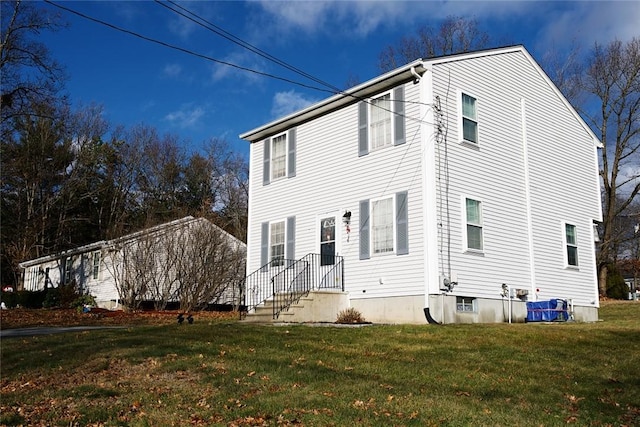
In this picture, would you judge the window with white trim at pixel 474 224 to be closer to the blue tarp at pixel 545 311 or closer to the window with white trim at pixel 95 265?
the blue tarp at pixel 545 311

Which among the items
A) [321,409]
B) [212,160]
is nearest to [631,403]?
[321,409]

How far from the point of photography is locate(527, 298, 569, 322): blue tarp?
50.6 feet

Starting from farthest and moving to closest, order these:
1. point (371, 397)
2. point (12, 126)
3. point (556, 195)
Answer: point (12, 126), point (556, 195), point (371, 397)

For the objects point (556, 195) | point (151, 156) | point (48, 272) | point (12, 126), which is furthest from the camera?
point (151, 156)

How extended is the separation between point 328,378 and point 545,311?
→ 9.80 metres

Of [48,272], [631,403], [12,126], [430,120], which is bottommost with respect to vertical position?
[631,403]

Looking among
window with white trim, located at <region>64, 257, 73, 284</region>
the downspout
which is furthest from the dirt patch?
window with white trim, located at <region>64, 257, 73, 284</region>

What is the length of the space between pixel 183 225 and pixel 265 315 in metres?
11.3

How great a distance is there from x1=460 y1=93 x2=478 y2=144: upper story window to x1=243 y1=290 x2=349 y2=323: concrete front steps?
5.10 m

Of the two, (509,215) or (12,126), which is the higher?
(12,126)

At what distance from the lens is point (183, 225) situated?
2555 cm

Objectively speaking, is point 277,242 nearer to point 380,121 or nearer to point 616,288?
point 380,121

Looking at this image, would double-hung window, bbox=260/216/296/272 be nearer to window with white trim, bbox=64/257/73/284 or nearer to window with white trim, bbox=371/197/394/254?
window with white trim, bbox=371/197/394/254

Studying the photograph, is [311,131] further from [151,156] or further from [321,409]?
[151,156]
